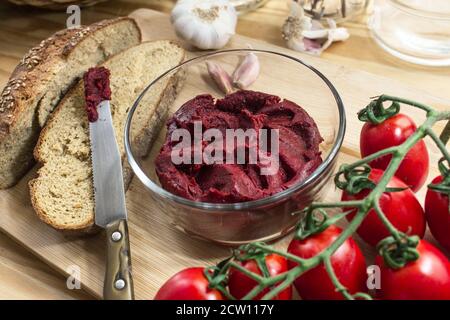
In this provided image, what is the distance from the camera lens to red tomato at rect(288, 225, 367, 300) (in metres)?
1.50

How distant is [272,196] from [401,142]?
0.45 m

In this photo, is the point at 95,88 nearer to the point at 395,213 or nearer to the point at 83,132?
the point at 83,132

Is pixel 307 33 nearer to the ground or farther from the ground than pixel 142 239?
farther from the ground

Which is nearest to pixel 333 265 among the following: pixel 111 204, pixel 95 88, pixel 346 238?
pixel 346 238

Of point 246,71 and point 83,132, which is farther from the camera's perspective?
point 246,71

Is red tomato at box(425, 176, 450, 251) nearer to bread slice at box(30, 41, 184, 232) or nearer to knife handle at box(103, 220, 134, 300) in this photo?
knife handle at box(103, 220, 134, 300)

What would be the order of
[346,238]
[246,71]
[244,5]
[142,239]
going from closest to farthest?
[346,238] → [142,239] → [246,71] → [244,5]

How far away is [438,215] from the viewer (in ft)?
5.41

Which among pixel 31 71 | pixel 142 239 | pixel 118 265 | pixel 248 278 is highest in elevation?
pixel 31 71

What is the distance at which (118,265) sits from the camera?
1.67 meters

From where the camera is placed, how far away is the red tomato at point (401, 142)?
5.81 ft

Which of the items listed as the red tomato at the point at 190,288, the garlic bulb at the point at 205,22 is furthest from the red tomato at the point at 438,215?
the garlic bulb at the point at 205,22

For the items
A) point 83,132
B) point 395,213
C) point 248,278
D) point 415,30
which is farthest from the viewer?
point 415,30

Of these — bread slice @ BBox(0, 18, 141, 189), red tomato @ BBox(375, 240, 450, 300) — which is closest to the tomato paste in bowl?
red tomato @ BBox(375, 240, 450, 300)
